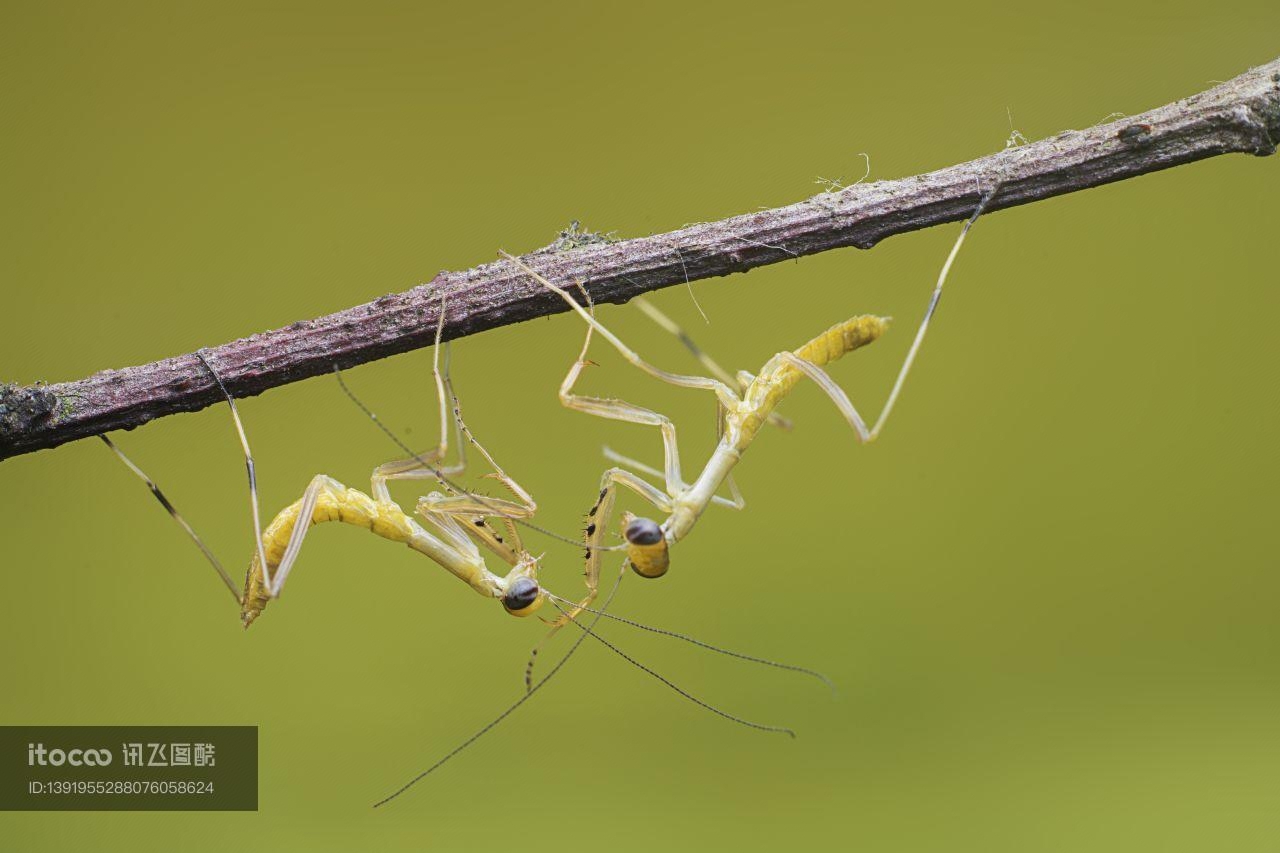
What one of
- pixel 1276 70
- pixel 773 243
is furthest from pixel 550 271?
pixel 1276 70

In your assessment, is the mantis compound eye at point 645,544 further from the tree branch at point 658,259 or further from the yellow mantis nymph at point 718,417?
the tree branch at point 658,259

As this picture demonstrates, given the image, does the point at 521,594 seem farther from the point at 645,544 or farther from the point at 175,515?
the point at 175,515

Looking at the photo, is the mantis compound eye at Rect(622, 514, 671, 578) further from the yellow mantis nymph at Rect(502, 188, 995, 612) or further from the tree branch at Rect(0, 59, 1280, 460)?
the tree branch at Rect(0, 59, 1280, 460)

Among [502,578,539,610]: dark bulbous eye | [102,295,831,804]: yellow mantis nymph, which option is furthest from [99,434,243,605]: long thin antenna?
[502,578,539,610]: dark bulbous eye

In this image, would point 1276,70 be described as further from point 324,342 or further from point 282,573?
point 282,573

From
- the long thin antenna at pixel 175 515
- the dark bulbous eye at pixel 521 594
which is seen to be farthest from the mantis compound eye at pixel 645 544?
the long thin antenna at pixel 175 515

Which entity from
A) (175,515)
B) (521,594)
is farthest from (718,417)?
(175,515)
